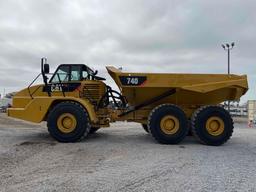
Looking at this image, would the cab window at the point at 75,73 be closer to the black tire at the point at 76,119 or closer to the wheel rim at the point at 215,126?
the black tire at the point at 76,119

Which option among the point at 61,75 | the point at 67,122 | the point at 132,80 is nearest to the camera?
the point at 67,122

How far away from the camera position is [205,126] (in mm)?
11328

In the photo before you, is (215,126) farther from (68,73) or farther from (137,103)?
(68,73)

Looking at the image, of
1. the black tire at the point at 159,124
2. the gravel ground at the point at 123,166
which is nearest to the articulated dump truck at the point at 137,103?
the black tire at the point at 159,124

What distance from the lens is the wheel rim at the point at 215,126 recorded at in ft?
37.2

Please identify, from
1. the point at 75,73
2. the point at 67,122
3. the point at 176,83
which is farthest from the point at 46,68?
the point at 176,83

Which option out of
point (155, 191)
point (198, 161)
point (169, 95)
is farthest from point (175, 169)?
point (169, 95)

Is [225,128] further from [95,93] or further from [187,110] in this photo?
[95,93]

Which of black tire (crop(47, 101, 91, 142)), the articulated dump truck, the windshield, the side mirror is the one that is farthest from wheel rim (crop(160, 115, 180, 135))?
the side mirror

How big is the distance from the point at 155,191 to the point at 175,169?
5.86 ft

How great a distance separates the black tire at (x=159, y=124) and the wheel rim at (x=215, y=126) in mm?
730

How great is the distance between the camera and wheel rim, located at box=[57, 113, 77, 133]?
37.3ft

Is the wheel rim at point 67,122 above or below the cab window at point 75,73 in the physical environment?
below

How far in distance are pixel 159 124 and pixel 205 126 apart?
1435 mm
